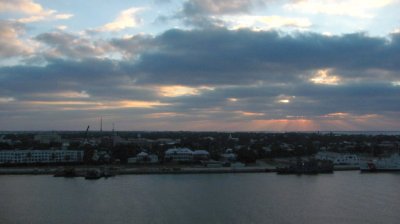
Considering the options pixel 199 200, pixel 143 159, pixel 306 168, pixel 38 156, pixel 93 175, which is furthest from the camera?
pixel 143 159

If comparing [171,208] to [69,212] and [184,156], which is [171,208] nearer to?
[69,212]

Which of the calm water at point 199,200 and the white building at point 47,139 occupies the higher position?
the white building at point 47,139

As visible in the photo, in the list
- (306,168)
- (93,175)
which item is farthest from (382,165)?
(93,175)

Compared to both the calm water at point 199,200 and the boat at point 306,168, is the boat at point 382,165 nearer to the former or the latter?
the boat at point 306,168

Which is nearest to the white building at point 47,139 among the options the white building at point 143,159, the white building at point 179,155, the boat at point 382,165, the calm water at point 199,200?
the white building at point 143,159

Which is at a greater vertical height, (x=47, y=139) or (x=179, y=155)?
(x=47, y=139)

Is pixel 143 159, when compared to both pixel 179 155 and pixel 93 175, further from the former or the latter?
pixel 93 175
